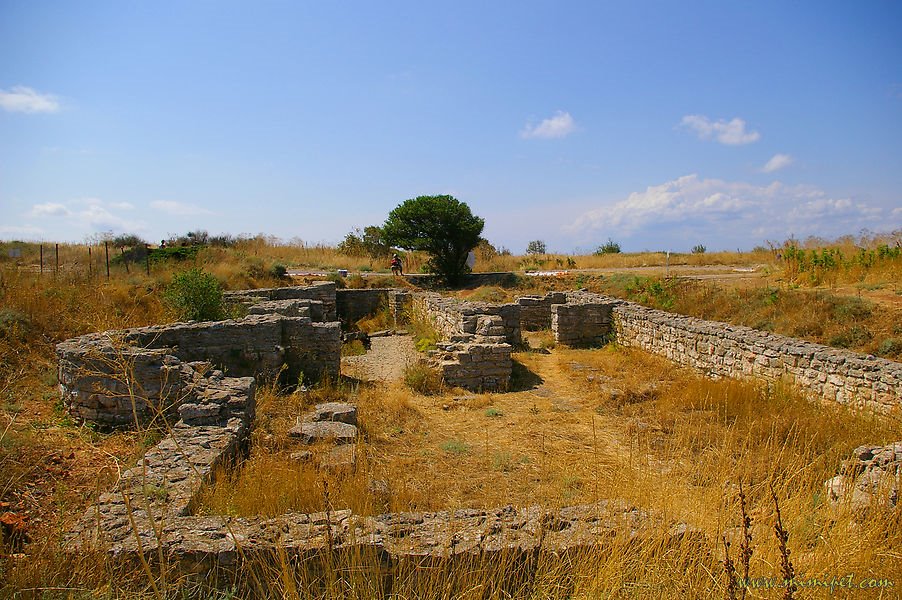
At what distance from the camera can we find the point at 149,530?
144 inches

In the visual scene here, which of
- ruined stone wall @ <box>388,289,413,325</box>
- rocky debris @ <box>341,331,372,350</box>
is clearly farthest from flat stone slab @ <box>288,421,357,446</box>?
ruined stone wall @ <box>388,289,413,325</box>

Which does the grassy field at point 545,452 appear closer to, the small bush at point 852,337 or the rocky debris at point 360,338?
the small bush at point 852,337

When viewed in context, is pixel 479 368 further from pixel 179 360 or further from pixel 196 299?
pixel 196 299

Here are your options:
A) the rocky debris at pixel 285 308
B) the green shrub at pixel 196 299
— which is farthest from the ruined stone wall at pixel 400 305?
the green shrub at pixel 196 299

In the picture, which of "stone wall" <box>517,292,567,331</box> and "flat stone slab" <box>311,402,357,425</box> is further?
"stone wall" <box>517,292,567,331</box>

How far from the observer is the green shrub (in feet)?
39.1

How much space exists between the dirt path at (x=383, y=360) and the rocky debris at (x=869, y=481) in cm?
771

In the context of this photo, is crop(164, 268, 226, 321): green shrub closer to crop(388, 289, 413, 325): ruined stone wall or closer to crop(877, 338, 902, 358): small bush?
crop(388, 289, 413, 325): ruined stone wall

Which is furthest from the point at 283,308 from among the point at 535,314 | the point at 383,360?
the point at 535,314

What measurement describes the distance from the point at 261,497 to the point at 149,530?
0.91m

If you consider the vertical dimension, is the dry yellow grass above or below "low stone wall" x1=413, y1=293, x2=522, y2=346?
below

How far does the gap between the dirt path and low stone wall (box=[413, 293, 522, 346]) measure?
1.07 meters

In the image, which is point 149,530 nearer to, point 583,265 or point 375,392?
point 375,392

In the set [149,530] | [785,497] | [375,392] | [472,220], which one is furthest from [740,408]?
[472,220]
